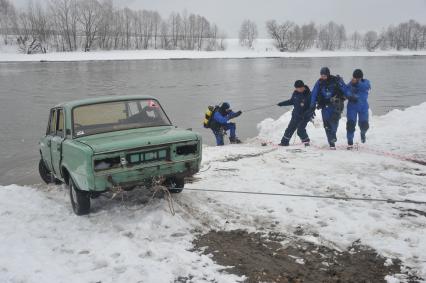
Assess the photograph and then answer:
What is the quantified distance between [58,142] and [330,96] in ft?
19.6

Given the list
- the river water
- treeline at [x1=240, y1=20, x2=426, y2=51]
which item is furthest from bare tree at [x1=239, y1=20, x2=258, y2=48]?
the river water

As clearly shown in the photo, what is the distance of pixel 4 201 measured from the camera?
676cm

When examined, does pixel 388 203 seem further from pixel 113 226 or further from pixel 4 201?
pixel 4 201

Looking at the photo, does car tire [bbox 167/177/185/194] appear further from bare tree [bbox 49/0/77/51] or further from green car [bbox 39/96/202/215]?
bare tree [bbox 49/0/77/51]

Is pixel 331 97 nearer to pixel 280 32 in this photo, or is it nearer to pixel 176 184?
pixel 176 184

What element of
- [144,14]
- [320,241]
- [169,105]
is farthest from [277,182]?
[144,14]

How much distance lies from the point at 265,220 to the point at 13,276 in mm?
3047

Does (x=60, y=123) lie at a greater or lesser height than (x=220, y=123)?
greater

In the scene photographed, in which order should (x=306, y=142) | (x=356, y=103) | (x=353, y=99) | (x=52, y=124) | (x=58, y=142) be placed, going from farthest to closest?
(x=306, y=142) < (x=356, y=103) < (x=353, y=99) < (x=52, y=124) < (x=58, y=142)

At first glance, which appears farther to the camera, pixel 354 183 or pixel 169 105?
pixel 169 105

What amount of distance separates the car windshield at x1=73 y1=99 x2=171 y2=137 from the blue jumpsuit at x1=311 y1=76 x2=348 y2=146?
14.0 feet

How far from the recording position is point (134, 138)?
18.9 ft

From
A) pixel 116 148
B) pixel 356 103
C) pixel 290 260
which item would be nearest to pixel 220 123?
pixel 356 103

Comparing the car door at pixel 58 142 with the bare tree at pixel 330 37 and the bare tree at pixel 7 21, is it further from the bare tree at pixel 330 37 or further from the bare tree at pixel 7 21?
the bare tree at pixel 330 37
